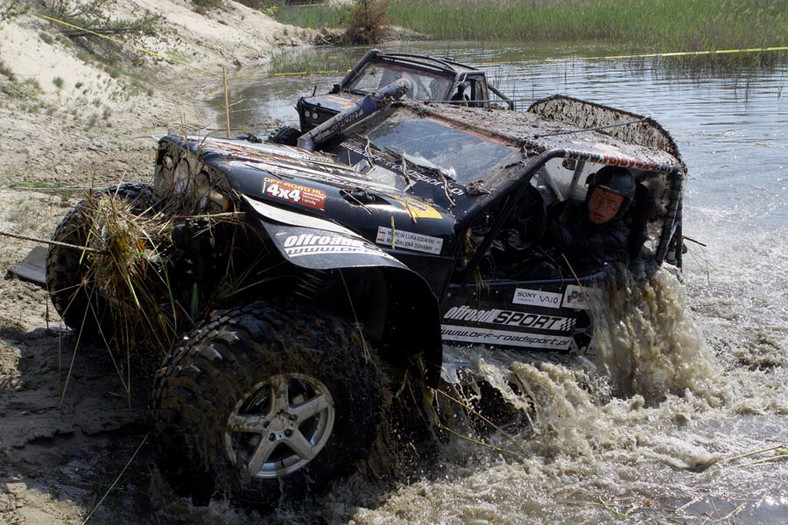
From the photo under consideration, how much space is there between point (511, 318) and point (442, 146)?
1217 mm

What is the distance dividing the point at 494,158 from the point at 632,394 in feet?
6.69

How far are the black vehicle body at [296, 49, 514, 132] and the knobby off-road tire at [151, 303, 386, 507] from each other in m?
5.62

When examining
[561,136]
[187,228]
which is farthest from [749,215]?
[187,228]

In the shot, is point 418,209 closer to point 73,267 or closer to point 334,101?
point 73,267

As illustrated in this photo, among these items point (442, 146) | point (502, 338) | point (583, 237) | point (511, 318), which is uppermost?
point (442, 146)

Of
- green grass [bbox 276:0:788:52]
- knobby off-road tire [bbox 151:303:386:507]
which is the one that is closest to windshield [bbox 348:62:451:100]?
knobby off-road tire [bbox 151:303:386:507]

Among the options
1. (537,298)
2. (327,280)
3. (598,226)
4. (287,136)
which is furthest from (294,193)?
(287,136)

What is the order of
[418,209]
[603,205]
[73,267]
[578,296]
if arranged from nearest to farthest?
[418,209] → [73,267] → [578,296] → [603,205]

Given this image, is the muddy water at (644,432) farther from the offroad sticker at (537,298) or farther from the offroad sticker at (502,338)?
the offroad sticker at (537,298)

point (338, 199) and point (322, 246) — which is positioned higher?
point (338, 199)

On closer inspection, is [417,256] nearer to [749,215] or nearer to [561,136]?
[561,136]

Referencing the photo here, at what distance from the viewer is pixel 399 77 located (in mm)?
9539

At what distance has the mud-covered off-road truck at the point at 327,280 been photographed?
3285mm

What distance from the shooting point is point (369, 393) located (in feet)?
11.8
